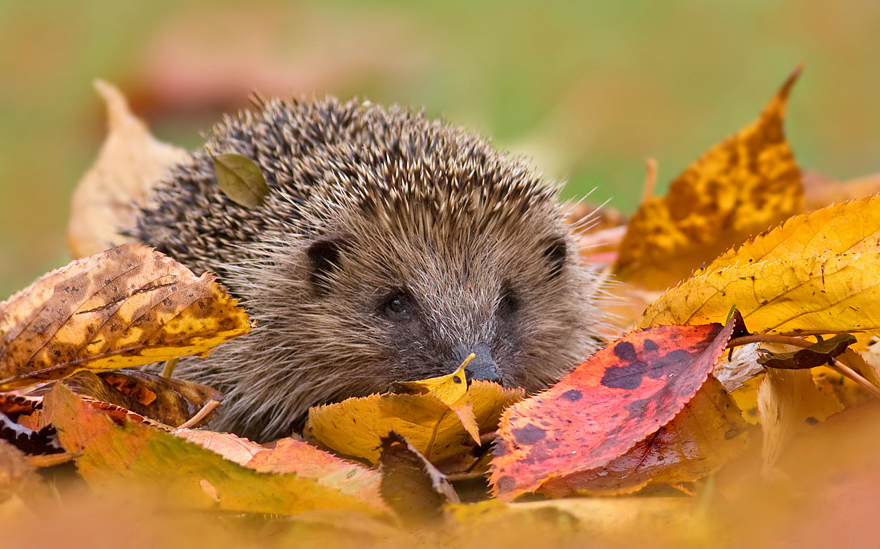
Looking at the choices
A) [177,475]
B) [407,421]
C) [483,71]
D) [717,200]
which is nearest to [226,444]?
[177,475]

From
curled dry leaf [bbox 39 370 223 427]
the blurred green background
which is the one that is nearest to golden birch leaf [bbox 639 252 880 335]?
curled dry leaf [bbox 39 370 223 427]

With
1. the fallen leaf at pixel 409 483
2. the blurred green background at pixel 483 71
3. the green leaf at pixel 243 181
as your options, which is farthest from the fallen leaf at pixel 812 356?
→ the blurred green background at pixel 483 71

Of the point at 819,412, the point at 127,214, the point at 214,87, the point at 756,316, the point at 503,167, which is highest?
the point at 214,87

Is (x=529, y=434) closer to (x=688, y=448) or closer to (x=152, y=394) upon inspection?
(x=688, y=448)

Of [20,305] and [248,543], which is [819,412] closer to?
[248,543]

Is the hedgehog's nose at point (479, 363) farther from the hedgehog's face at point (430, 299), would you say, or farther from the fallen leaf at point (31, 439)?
the fallen leaf at point (31, 439)

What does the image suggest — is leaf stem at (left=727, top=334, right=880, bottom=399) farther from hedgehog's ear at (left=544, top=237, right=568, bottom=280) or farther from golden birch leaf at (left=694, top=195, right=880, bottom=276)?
hedgehog's ear at (left=544, top=237, right=568, bottom=280)

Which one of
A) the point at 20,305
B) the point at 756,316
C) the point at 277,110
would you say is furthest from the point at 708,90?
the point at 20,305
